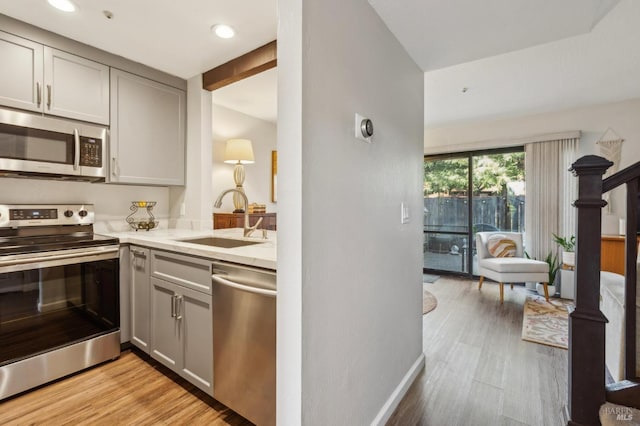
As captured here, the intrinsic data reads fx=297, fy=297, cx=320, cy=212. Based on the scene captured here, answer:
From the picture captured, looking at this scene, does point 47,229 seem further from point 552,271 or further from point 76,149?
point 552,271

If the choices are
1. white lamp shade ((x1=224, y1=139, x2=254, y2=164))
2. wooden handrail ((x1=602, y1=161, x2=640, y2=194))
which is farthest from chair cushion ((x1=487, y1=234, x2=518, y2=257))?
white lamp shade ((x1=224, y1=139, x2=254, y2=164))

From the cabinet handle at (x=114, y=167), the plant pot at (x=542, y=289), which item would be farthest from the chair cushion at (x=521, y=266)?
the cabinet handle at (x=114, y=167)

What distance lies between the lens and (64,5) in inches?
72.7

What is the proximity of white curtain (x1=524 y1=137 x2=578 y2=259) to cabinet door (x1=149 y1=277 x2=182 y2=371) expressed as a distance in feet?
14.9

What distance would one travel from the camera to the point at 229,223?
3297mm

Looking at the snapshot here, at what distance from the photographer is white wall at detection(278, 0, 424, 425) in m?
1.04

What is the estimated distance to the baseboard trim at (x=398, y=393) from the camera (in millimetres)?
1569

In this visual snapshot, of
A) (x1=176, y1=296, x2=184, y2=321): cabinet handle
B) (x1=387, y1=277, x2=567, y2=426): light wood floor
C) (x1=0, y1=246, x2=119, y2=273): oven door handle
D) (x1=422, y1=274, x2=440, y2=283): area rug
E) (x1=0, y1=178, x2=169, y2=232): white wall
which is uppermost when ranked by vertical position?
(x1=0, y1=178, x2=169, y2=232): white wall

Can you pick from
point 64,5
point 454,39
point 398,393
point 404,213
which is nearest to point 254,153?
point 64,5

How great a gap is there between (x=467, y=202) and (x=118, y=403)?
489 cm

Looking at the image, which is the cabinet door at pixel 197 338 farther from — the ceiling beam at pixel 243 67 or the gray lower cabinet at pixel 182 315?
the ceiling beam at pixel 243 67

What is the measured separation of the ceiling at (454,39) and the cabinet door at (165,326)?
1759 millimetres

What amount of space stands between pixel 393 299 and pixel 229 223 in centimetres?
216

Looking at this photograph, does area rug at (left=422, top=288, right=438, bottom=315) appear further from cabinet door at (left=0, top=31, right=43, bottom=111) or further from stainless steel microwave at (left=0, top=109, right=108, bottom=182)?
cabinet door at (left=0, top=31, right=43, bottom=111)
